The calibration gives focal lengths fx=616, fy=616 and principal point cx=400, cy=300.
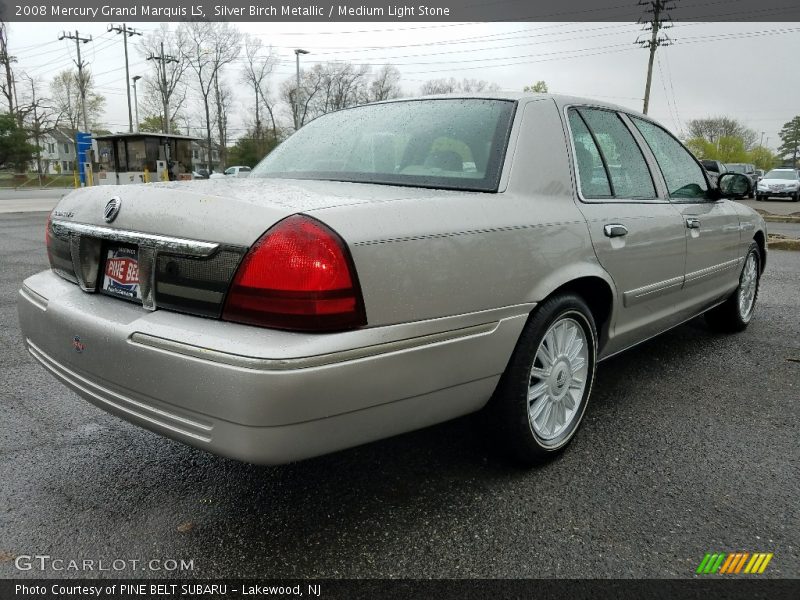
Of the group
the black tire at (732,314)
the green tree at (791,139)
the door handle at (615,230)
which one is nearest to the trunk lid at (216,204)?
the door handle at (615,230)

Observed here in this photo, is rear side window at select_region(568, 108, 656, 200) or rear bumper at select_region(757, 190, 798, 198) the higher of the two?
rear side window at select_region(568, 108, 656, 200)

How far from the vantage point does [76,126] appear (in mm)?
69500

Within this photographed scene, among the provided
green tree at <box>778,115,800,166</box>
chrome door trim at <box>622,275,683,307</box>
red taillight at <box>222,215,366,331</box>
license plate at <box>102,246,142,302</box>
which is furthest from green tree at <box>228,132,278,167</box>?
green tree at <box>778,115,800,166</box>

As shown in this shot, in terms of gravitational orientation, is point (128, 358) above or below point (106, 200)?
below

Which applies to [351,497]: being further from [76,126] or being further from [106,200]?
[76,126]

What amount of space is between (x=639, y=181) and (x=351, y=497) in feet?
7.23

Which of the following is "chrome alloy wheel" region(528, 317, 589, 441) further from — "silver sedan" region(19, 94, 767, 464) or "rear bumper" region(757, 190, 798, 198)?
"rear bumper" region(757, 190, 798, 198)

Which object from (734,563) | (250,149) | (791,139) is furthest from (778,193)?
(791,139)

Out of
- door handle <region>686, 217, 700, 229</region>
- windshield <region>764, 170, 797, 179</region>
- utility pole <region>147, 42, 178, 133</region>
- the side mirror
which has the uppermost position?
utility pole <region>147, 42, 178, 133</region>

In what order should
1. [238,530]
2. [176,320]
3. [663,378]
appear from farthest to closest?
[663,378], [238,530], [176,320]

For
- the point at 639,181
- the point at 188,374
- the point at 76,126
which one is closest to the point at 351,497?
the point at 188,374

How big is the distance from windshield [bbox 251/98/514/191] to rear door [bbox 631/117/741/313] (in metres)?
1.29

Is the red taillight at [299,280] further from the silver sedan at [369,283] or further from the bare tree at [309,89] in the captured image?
the bare tree at [309,89]

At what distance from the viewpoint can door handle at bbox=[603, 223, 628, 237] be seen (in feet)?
9.11
